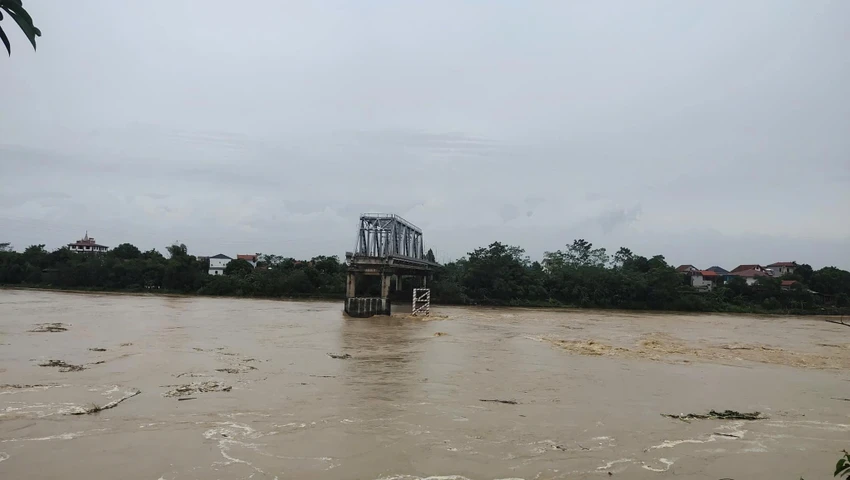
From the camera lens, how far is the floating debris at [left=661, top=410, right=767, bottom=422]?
377 inches

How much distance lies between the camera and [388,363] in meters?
15.1

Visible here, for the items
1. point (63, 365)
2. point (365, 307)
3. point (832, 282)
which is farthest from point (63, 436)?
point (832, 282)

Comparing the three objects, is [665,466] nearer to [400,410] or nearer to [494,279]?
[400,410]

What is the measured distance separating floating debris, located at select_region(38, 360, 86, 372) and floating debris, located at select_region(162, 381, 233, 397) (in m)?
3.81

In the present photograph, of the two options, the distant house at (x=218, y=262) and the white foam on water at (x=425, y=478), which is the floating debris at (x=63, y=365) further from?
the distant house at (x=218, y=262)

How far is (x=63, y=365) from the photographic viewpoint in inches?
525

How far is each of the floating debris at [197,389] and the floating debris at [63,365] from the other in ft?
12.5

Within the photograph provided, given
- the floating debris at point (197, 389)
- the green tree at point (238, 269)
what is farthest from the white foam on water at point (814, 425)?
the green tree at point (238, 269)

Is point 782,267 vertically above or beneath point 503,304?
above

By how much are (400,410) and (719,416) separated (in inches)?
226

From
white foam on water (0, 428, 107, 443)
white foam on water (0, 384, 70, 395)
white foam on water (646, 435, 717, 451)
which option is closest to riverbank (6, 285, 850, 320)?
white foam on water (0, 384, 70, 395)

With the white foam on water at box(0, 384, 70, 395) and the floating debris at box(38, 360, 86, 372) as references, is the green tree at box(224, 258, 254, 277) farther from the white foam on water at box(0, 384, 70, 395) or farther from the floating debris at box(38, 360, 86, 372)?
the white foam on water at box(0, 384, 70, 395)

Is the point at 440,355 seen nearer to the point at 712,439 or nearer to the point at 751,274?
the point at 712,439

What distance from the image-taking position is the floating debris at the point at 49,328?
21.0 m
